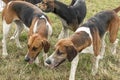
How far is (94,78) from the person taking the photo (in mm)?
6625

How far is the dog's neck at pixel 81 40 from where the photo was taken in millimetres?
5816

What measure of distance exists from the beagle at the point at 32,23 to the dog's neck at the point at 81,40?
569 mm

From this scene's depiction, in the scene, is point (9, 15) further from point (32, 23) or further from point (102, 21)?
point (102, 21)

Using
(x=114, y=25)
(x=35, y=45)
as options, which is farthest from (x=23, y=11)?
(x=114, y=25)

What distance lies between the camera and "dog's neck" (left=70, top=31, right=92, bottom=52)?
5.82 metres

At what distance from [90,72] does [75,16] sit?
1617 mm

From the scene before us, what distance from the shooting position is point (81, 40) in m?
5.93

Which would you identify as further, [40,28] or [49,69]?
[49,69]

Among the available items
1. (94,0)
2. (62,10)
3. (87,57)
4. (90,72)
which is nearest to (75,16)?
(62,10)

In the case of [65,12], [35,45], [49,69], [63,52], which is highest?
[63,52]

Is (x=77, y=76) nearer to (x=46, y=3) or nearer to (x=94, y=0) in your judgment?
(x=46, y=3)

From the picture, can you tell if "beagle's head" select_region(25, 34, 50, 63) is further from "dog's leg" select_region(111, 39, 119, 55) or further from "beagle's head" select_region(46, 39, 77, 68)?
"dog's leg" select_region(111, 39, 119, 55)

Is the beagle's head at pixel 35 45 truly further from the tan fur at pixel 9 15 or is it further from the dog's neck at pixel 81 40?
the tan fur at pixel 9 15

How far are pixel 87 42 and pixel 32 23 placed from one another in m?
1.33
